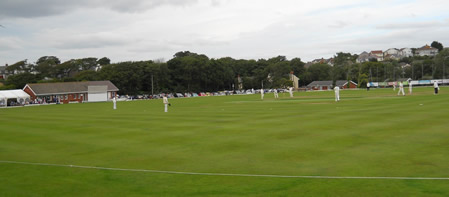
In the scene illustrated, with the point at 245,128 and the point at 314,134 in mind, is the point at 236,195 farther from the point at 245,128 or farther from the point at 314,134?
the point at 245,128

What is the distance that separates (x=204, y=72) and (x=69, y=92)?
48743mm

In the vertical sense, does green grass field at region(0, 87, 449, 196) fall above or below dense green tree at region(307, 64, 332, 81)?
below

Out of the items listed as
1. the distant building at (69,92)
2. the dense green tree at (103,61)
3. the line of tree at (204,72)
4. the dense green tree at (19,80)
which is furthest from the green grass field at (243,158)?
the dense green tree at (103,61)

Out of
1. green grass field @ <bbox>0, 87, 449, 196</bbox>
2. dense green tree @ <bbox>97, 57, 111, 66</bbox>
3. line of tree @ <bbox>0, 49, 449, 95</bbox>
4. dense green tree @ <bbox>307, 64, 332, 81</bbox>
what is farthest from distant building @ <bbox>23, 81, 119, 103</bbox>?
green grass field @ <bbox>0, 87, 449, 196</bbox>

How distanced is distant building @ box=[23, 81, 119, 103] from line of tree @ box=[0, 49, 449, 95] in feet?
49.3

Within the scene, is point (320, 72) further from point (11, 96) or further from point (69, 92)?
point (11, 96)

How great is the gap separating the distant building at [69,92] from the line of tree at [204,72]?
1503cm

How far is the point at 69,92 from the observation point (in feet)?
335

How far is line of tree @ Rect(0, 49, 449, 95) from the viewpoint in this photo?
12344 centimetres

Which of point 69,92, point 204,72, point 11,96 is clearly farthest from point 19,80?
point 204,72

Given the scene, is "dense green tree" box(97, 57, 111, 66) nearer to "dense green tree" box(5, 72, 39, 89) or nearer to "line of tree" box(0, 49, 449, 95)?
"line of tree" box(0, 49, 449, 95)

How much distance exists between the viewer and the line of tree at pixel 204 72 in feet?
405

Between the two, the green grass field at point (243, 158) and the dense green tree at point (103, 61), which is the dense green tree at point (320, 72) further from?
the green grass field at point (243, 158)

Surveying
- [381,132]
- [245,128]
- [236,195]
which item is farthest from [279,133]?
[236,195]
